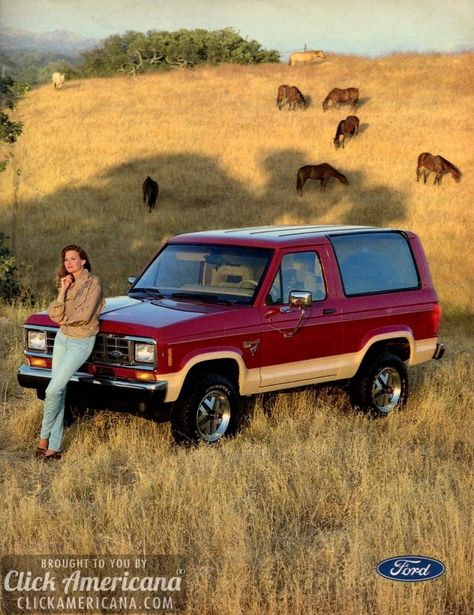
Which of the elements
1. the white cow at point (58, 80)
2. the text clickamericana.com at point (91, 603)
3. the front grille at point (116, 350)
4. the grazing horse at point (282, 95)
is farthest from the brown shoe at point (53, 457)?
the white cow at point (58, 80)

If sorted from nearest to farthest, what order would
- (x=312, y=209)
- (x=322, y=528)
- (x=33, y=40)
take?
1. (x=322, y=528)
2. (x=312, y=209)
3. (x=33, y=40)

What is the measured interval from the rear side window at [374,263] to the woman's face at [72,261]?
2.61 meters

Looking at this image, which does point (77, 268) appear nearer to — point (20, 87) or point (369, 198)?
point (20, 87)

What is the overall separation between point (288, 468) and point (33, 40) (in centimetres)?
14068

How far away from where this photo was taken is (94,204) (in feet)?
103

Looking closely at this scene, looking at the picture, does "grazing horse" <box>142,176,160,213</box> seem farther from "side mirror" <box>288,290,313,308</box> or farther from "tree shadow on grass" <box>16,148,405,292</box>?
"side mirror" <box>288,290,313,308</box>

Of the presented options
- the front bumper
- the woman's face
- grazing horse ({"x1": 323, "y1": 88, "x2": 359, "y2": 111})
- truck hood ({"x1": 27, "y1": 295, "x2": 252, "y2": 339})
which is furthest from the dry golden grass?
grazing horse ({"x1": 323, "y1": 88, "x2": 359, "y2": 111})

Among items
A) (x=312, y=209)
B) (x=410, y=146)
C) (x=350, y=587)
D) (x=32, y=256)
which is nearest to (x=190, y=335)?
(x=350, y=587)

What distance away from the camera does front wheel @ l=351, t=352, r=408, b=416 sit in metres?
9.96

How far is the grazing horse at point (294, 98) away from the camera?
44.8m

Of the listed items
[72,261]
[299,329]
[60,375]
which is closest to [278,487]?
[60,375]

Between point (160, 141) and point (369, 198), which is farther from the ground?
point (160, 141)

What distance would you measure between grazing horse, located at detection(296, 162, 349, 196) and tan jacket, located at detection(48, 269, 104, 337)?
24943mm

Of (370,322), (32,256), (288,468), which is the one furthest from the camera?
(32,256)
